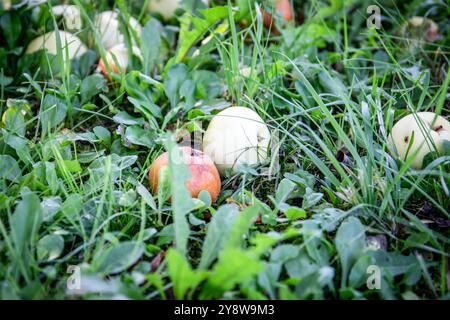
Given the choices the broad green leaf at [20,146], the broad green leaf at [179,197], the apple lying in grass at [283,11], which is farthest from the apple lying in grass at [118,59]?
the broad green leaf at [179,197]

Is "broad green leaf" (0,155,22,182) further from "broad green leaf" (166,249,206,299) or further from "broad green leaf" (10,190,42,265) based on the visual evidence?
"broad green leaf" (166,249,206,299)

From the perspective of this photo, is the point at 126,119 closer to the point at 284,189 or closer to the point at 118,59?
the point at 118,59

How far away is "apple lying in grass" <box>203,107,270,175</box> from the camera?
1.61 meters

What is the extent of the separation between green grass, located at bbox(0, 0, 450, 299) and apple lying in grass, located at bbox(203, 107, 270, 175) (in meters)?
0.05

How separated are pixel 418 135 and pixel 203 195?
0.70 meters

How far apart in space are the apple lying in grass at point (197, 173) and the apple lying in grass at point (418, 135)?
559 mm

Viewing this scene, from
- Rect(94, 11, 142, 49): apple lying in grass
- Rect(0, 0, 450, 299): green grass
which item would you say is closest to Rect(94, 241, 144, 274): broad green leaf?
Rect(0, 0, 450, 299): green grass

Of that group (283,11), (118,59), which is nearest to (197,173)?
(118,59)

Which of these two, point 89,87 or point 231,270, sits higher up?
point 89,87

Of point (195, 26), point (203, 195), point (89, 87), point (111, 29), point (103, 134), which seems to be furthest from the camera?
point (111, 29)

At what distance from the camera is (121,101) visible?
1.90 metres

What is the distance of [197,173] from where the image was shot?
4.92 ft
